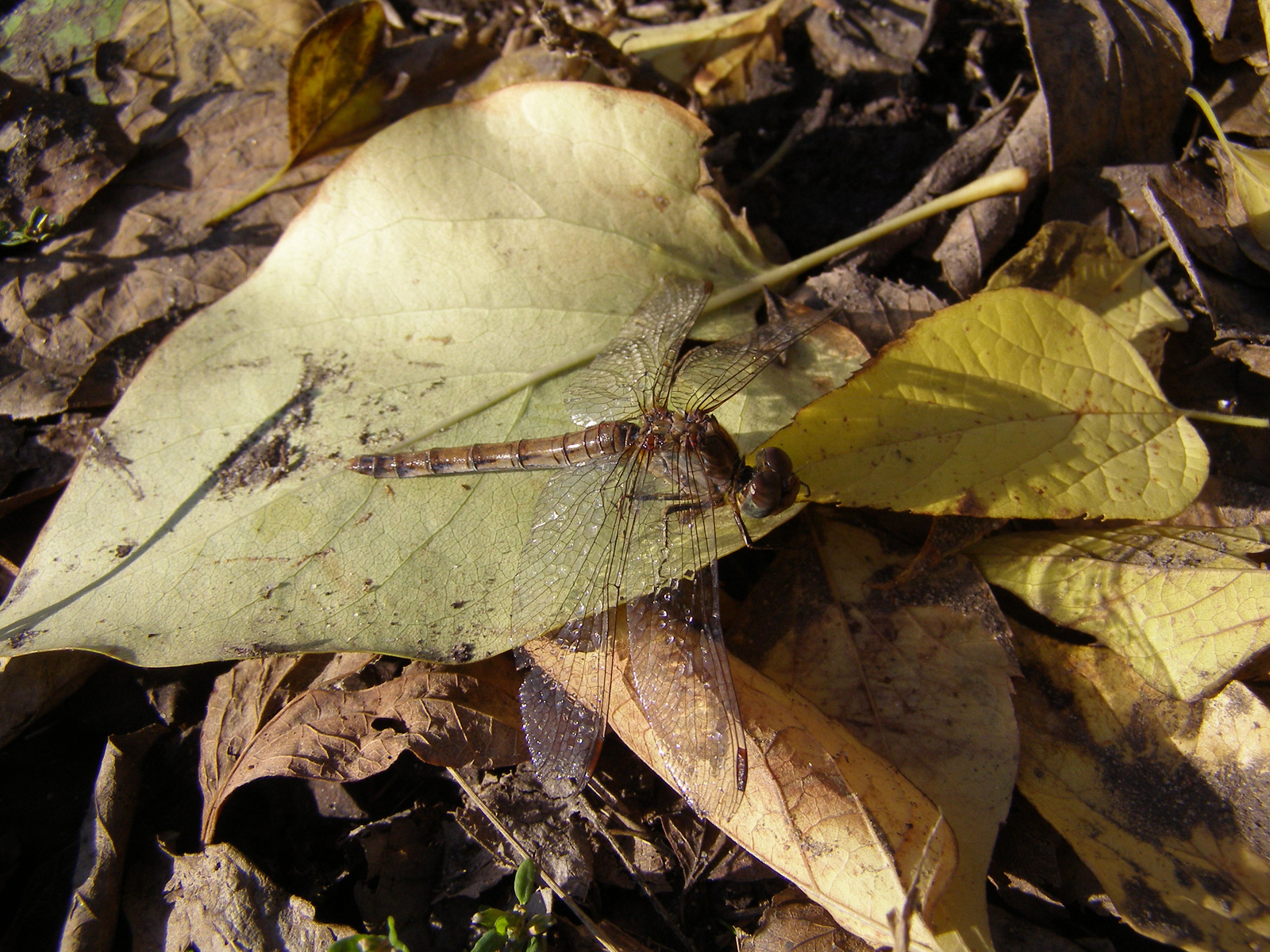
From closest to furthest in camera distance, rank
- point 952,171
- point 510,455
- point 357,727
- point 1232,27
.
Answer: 1. point 357,727
2. point 510,455
3. point 1232,27
4. point 952,171

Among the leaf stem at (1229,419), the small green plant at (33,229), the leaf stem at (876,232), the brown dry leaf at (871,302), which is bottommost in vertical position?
the leaf stem at (1229,419)

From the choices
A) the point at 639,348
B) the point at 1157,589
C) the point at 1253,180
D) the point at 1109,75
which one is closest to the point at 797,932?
the point at 1157,589

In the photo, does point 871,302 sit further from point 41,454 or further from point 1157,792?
point 41,454

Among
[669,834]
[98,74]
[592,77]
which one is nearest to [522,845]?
[669,834]

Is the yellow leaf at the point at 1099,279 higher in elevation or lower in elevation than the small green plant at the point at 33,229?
lower

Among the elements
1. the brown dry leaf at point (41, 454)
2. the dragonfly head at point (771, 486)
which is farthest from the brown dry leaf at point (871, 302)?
the brown dry leaf at point (41, 454)

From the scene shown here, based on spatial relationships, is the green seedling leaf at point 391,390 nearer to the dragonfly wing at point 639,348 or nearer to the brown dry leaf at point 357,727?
the dragonfly wing at point 639,348

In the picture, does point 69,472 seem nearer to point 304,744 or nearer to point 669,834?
point 304,744

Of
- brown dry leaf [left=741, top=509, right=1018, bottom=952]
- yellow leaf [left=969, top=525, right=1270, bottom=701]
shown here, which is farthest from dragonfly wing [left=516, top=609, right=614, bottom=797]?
yellow leaf [left=969, top=525, right=1270, bottom=701]

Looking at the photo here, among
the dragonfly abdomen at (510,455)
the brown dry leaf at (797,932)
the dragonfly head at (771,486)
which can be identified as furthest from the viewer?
the dragonfly abdomen at (510,455)
